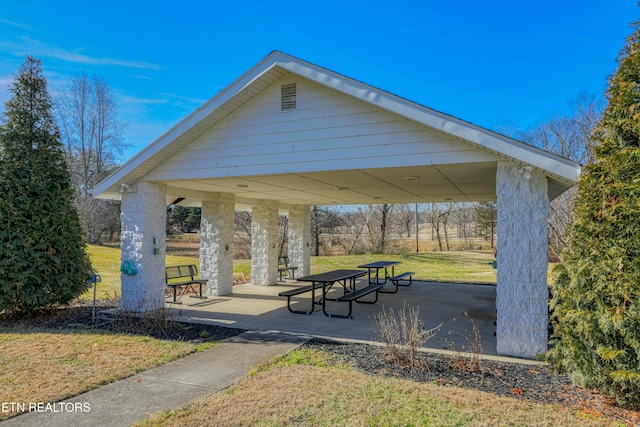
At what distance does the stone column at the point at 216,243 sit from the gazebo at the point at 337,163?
3.07 ft

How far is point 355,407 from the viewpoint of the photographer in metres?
3.55

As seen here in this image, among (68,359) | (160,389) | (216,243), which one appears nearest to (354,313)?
(216,243)

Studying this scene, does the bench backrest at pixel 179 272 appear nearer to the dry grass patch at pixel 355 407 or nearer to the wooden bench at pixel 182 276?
the wooden bench at pixel 182 276

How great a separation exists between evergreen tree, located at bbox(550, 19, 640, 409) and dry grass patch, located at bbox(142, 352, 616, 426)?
1.89 feet

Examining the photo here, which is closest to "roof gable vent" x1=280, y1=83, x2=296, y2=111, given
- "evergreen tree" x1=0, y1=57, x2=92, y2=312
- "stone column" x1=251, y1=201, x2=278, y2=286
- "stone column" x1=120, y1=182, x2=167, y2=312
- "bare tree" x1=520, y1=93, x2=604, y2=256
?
"stone column" x1=120, y1=182, x2=167, y2=312

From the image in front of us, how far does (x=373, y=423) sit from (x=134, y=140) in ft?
98.5

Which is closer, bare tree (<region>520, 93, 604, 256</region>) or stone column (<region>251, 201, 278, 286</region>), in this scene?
stone column (<region>251, 201, 278, 286</region>)

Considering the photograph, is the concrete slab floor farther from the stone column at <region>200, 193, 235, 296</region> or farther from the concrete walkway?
the concrete walkway

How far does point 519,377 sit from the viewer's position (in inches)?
177

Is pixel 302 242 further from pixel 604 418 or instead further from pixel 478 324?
pixel 604 418

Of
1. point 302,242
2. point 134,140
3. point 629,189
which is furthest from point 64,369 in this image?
point 134,140

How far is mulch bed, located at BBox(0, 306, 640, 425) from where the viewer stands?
3.82 meters

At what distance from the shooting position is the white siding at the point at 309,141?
571 centimetres

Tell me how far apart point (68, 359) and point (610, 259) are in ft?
22.2
